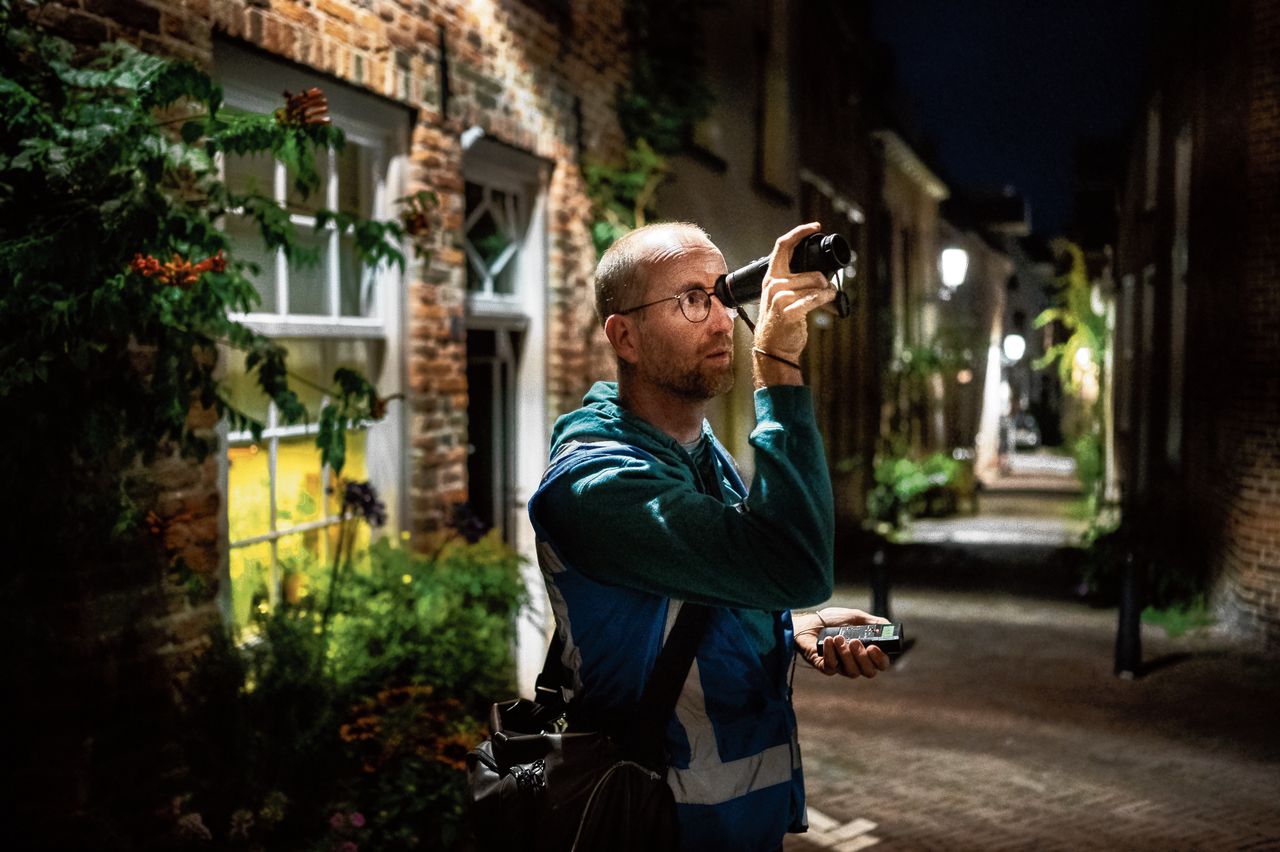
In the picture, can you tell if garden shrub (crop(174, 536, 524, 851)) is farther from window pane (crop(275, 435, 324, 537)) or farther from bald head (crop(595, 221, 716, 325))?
bald head (crop(595, 221, 716, 325))

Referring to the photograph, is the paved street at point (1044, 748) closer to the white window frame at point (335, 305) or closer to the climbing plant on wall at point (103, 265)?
the white window frame at point (335, 305)

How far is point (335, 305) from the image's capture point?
530 cm

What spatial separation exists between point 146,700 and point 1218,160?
9753mm

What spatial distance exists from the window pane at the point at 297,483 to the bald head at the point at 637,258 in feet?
10.8

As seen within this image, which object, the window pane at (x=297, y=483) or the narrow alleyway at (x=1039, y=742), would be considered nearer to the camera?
the window pane at (x=297, y=483)

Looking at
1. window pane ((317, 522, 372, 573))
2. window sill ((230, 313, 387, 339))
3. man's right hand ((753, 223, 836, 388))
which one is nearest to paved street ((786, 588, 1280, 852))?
window pane ((317, 522, 372, 573))

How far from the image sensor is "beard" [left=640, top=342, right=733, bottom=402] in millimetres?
1986

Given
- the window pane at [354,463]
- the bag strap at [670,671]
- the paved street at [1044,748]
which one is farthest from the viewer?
the window pane at [354,463]

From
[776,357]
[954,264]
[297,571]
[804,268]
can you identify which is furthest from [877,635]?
[954,264]

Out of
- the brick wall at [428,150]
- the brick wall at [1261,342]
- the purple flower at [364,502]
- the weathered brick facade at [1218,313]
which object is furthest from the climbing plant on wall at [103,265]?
the weathered brick facade at [1218,313]

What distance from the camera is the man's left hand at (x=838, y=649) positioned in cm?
193

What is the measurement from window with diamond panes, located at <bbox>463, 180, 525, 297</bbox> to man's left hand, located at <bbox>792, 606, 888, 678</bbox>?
4680mm

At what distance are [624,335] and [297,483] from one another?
3.49 meters

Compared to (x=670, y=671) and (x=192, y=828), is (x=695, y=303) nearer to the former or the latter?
(x=670, y=671)
